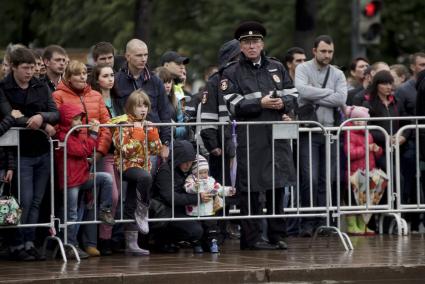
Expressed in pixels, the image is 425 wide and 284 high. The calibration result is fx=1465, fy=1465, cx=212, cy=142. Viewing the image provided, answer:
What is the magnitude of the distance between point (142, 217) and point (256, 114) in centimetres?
158

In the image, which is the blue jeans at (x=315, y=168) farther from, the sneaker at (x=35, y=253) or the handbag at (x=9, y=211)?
the handbag at (x=9, y=211)

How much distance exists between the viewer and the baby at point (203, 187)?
14961 mm

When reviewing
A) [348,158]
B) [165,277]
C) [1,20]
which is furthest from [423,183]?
[1,20]

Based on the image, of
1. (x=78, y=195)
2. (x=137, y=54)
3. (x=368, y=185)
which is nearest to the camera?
(x=78, y=195)

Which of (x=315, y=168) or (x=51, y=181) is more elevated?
(x=315, y=168)

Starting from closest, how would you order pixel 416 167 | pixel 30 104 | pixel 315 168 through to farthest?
pixel 30 104 < pixel 315 168 < pixel 416 167

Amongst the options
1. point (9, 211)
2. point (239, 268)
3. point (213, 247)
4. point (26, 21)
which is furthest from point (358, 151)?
point (26, 21)

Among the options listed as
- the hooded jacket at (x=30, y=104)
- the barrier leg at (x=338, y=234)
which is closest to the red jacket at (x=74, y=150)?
the hooded jacket at (x=30, y=104)

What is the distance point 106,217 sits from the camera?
14.5 metres

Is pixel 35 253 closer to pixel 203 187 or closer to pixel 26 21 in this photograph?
pixel 203 187

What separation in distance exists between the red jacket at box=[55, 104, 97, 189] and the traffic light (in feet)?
34.3

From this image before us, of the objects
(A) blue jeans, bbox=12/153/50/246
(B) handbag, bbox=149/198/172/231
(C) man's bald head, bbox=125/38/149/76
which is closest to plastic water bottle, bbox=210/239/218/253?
(B) handbag, bbox=149/198/172/231

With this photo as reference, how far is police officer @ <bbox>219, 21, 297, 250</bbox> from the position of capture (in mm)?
15000

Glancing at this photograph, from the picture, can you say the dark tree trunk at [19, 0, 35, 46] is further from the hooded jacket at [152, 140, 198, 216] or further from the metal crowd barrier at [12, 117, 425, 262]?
the hooded jacket at [152, 140, 198, 216]
